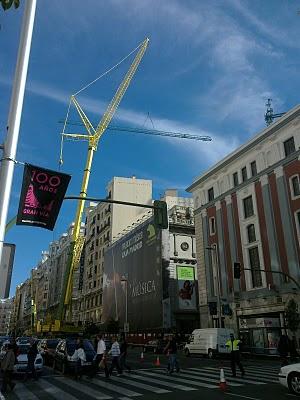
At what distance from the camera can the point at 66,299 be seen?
4950cm

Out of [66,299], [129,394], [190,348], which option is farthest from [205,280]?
[129,394]

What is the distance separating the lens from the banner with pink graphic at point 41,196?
7027 mm

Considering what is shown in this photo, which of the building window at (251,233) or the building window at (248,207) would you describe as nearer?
the building window at (251,233)

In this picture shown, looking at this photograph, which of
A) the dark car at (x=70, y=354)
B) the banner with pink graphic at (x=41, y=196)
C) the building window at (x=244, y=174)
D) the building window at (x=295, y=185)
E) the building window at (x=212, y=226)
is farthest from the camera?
the building window at (x=212, y=226)

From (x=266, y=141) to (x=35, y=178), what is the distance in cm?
3680

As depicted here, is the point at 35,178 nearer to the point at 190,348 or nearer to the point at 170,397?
the point at 170,397

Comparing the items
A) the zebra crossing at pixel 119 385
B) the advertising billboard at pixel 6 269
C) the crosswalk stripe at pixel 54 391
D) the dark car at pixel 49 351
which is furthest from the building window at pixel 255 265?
the advertising billboard at pixel 6 269

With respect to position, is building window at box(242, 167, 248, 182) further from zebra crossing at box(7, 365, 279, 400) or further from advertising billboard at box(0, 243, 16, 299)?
advertising billboard at box(0, 243, 16, 299)

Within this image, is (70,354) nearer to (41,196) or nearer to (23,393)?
(23,393)

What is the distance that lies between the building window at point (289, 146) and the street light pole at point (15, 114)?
34.4 metres

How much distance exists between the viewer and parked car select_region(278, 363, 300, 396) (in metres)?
11.9

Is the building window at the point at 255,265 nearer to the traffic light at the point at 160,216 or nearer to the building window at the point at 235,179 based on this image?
the building window at the point at 235,179

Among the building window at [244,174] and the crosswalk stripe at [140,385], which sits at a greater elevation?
→ the building window at [244,174]

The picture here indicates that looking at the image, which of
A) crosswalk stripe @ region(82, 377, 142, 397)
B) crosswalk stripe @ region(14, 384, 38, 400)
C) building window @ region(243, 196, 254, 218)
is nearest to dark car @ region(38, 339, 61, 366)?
crosswalk stripe @ region(82, 377, 142, 397)
